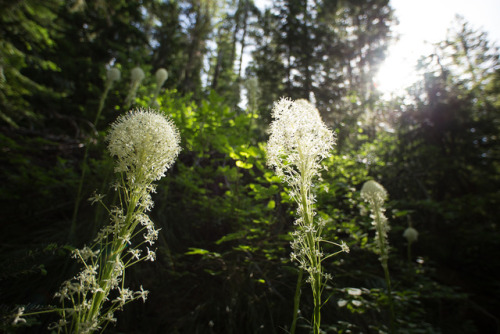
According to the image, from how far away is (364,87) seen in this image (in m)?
11.2

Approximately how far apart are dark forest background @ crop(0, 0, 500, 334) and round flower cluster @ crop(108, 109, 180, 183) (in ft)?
2.11

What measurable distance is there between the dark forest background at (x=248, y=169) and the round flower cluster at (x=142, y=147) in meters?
0.64

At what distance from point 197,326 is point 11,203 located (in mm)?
3890

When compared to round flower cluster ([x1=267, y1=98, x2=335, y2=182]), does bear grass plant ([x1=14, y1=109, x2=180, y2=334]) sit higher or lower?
lower

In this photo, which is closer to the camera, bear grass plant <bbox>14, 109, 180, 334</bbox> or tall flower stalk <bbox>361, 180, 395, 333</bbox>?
bear grass plant <bbox>14, 109, 180, 334</bbox>

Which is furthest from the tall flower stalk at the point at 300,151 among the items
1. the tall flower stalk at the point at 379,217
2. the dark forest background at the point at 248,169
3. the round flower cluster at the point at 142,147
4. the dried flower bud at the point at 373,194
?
the dried flower bud at the point at 373,194

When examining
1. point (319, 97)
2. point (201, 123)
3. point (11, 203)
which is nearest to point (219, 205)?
point (201, 123)

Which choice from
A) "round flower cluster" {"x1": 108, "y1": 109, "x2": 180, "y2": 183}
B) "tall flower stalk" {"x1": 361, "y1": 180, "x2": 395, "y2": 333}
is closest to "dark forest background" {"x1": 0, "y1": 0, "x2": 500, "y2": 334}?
"tall flower stalk" {"x1": 361, "y1": 180, "x2": 395, "y2": 333}

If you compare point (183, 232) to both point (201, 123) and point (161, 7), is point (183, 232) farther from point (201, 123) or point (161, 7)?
point (161, 7)

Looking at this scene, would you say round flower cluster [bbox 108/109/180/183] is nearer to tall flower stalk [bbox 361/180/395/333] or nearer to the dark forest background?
the dark forest background

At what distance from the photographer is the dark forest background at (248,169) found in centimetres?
256

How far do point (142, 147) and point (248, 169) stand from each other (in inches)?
94.2

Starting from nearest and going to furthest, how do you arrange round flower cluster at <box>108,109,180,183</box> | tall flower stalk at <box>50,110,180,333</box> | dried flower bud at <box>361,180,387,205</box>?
tall flower stalk at <box>50,110,180,333</box> → round flower cluster at <box>108,109,180,183</box> → dried flower bud at <box>361,180,387,205</box>

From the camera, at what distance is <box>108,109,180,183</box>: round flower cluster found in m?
1.32
